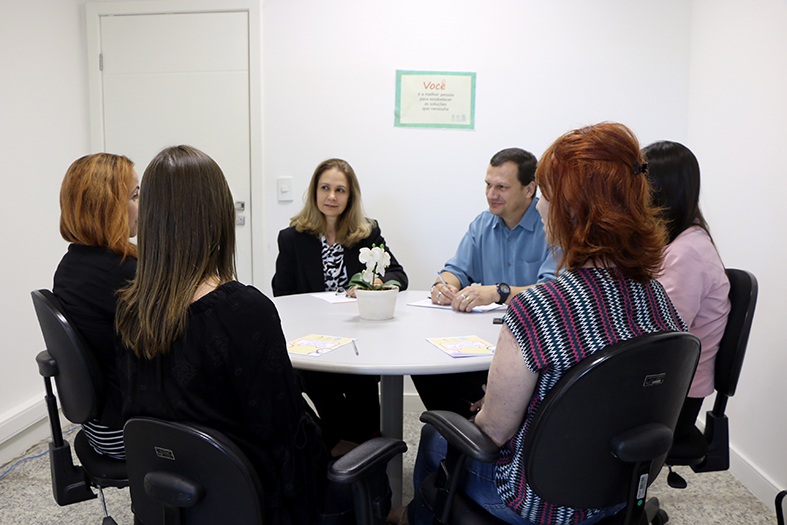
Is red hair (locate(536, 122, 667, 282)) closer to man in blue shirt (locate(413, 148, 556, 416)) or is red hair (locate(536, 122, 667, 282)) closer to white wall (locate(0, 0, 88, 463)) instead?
man in blue shirt (locate(413, 148, 556, 416))

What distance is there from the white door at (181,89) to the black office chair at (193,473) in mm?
2341

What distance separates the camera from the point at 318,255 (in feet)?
8.68

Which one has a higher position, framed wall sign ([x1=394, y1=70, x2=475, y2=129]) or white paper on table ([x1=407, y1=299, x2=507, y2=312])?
framed wall sign ([x1=394, y1=70, x2=475, y2=129])

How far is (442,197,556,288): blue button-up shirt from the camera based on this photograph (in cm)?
243

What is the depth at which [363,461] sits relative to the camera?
981mm

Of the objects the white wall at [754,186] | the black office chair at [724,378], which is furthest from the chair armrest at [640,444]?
the white wall at [754,186]

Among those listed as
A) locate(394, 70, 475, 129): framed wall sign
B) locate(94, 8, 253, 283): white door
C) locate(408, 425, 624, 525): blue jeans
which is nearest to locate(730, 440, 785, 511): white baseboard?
locate(408, 425, 624, 525): blue jeans

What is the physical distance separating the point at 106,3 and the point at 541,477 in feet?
11.5

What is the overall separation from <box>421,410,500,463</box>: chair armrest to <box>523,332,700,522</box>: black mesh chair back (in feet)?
0.27

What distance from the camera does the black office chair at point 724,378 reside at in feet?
4.75

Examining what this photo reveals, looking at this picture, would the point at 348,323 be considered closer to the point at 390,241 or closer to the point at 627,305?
the point at 627,305

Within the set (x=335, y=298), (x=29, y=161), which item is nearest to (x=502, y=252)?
(x=335, y=298)

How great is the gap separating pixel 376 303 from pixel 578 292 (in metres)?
0.93

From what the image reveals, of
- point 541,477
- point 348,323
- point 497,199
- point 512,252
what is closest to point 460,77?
point 497,199
